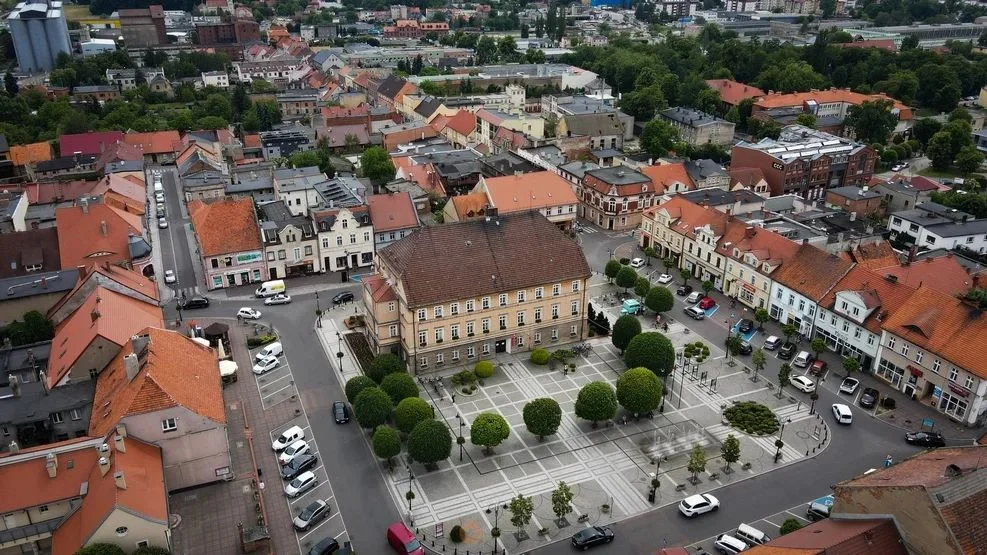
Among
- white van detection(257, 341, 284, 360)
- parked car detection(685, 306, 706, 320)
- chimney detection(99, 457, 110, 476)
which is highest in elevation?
chimney detection(99, 457, 110, 476)

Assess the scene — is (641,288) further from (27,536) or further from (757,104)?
(757,104)

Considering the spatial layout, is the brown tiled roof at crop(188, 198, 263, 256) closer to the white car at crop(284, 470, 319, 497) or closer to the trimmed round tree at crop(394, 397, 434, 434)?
the trimmed round tree at crop(394, 397, 434, 434)

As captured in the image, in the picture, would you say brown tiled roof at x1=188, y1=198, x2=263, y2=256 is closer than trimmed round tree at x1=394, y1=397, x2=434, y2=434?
No

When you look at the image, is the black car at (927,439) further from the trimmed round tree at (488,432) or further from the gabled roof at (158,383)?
the gabled roof at (158,383)

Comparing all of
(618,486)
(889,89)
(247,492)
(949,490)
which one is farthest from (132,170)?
(889,89)

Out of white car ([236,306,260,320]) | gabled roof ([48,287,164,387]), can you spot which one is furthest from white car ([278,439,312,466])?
white car ([236,306,260,320])
